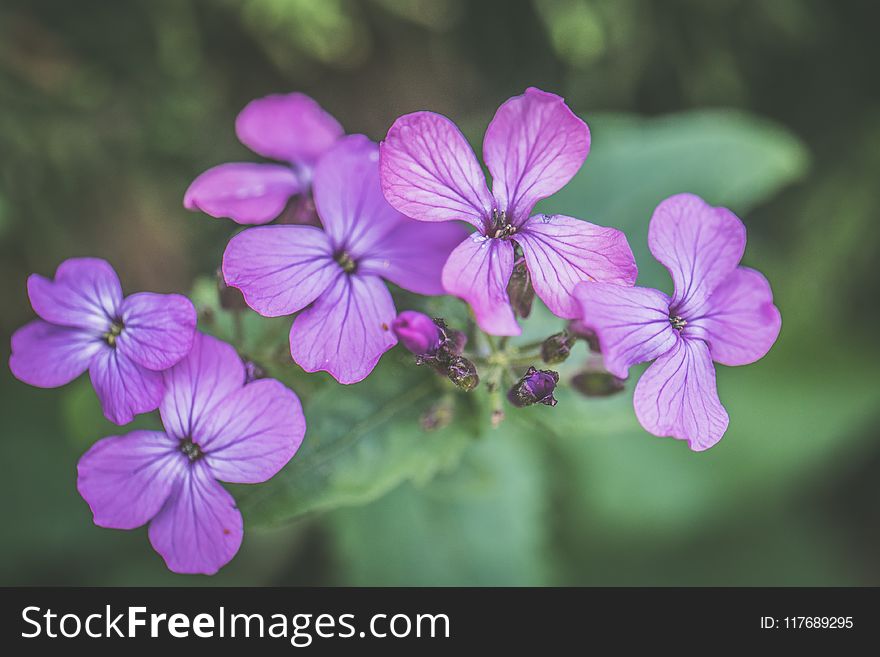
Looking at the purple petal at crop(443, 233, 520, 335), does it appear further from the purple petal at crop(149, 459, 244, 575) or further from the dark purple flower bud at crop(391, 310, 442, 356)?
the purple petal at crop(149, 459, 244, 575)

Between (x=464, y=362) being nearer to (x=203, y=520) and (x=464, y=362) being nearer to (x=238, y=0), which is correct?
(x=203, y=520)

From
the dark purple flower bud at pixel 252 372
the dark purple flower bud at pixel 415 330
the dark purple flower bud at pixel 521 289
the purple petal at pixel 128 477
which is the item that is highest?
the dark purple flower bud at pixel 521 289

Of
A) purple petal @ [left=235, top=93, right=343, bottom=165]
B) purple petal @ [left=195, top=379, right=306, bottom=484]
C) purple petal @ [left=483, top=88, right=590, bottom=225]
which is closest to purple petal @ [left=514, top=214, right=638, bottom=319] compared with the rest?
purple petal @ [left=483, top=88, right=590, bottom=225]

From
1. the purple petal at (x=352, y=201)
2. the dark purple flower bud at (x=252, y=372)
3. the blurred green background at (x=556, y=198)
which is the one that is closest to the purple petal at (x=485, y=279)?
the purple petal at (x=352, y=201)

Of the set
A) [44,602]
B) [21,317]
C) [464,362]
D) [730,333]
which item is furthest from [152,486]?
[21,317]

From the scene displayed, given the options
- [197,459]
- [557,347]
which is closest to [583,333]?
[557,347]

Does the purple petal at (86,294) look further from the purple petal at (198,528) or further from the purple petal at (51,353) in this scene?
the purple petal at (198,528)

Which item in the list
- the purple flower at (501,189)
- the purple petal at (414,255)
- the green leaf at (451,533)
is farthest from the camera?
the green leaf at (451,533)

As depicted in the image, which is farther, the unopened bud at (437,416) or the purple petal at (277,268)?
the unopened bud at (437,416)
